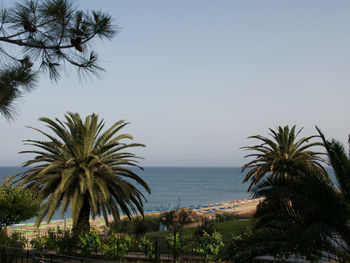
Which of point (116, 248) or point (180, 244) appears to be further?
point (180, 244)

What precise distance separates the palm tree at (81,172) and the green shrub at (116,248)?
1.58 metres

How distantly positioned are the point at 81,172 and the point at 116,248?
4087 millimetres

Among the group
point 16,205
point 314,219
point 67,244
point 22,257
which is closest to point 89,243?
point 67,244

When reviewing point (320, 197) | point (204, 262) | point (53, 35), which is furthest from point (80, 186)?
point (320, 197)

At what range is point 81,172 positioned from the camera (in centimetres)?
1608

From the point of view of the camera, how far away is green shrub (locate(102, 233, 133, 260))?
13914mm

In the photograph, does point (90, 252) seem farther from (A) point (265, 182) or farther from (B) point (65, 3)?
(B) point (65, 3)

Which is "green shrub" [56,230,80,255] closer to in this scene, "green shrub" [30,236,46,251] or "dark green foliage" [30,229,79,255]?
"dark green foliage" [30,229,79,255]

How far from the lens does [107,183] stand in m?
16.6

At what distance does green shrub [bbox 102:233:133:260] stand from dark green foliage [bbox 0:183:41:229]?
11.7ft

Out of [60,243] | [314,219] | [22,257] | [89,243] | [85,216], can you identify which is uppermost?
[314,219]

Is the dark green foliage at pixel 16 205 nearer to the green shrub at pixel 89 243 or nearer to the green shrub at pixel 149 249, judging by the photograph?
the green shrub at pixel 89 243

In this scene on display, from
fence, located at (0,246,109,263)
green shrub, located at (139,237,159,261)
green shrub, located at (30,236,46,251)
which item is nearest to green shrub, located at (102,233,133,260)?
green shrub, located at (139,237,159,261)

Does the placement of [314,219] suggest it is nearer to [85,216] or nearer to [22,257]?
[22,257]
